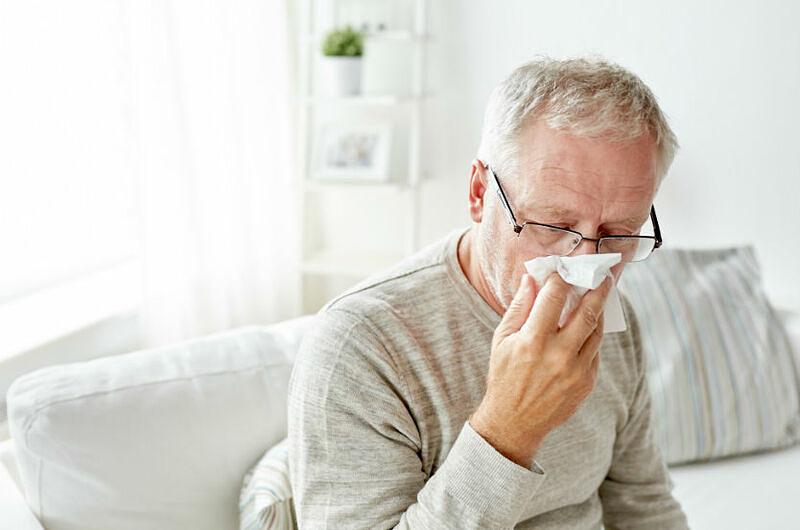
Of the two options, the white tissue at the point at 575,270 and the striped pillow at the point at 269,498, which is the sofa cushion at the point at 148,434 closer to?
the striped pillow at the point at 269,498

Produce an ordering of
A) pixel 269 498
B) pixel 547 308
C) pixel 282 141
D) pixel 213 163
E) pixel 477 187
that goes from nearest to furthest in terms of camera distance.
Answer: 1. pixel 547 308
2. pixel 477 187
3. pixel 269 498
4. pixel 213 163
5. pixel 282 141

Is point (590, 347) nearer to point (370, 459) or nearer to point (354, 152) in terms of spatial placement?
point (370, 459)

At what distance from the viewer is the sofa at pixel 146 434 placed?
4.28 ft

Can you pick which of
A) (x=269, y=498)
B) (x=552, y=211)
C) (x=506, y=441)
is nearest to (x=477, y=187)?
(x=552, y=211)

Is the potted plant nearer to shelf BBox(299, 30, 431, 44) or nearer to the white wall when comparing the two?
shelf BBox(299, 30, 431, 44)

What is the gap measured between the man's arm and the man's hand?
1.22 feet

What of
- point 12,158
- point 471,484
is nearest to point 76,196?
point 12,158

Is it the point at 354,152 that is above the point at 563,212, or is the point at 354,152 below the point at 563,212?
below

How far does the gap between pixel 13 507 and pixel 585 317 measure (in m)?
0.86

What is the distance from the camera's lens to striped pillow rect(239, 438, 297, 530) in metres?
1.31

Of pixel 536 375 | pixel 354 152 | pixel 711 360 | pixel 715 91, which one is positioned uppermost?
pixel 715 91

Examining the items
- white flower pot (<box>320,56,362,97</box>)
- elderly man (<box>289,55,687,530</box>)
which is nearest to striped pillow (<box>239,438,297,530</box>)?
elderly man (<box>289,55,687,530</box>)

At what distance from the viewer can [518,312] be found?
109cm

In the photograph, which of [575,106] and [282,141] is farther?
[282,141]
